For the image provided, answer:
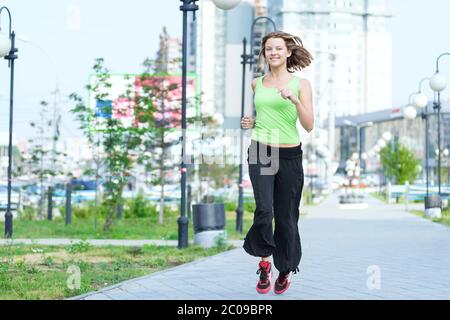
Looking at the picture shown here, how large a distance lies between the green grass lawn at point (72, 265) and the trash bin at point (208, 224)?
299mm

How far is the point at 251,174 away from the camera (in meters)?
6.78

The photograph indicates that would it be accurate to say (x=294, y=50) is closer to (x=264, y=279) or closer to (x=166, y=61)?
(x=264, y=279)

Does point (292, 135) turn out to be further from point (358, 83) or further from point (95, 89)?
point (358, 83)

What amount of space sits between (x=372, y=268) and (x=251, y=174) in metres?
3.47

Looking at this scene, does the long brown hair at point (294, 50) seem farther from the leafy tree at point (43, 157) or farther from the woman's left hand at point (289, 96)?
the leafy tree at point (43, 157)

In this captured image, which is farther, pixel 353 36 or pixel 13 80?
pixel 353 36

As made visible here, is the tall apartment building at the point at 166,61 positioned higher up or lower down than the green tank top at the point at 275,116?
higher up

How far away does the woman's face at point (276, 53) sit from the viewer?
22.2 ft

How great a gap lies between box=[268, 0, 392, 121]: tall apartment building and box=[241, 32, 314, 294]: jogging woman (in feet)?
452

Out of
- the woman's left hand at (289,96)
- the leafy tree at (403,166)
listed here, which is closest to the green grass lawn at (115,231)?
the woman's left hand at (289,96)

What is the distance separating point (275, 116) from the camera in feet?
21.9

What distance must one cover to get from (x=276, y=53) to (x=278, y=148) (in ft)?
2.27

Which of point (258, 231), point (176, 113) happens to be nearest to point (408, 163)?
point (176, 113)

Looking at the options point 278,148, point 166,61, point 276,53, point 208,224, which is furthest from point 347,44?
point 278,148
